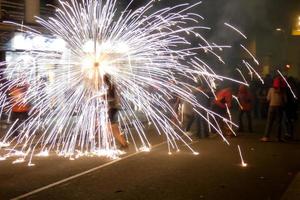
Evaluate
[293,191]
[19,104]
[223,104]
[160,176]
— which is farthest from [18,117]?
[293,191]

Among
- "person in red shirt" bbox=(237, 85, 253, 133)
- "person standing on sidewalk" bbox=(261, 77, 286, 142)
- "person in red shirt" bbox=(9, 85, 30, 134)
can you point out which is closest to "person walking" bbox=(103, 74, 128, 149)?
"person in red shirt" bbox=(9, 85, 30, 134)

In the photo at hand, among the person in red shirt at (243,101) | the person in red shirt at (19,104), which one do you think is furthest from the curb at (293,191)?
the person in red shirt at (19,104)

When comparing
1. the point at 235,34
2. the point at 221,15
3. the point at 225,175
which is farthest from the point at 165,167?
the point at 235,34

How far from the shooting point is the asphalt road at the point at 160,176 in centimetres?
827

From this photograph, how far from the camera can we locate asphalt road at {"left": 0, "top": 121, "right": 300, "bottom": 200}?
8.27 meters

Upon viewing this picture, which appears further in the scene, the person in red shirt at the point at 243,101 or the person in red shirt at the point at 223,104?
the person in red shirt at the point at 243,101

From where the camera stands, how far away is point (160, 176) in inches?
375

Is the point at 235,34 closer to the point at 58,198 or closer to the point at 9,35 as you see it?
the point at 9,35

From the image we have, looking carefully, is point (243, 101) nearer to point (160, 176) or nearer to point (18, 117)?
point (18, 117)

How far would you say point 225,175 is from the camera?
9695mm

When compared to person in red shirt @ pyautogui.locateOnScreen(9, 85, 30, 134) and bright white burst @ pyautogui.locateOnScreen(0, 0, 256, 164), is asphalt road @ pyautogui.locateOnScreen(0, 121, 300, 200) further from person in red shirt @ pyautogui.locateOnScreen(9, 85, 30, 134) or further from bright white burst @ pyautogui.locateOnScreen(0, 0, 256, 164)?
person in red shirt @ pyautogui.locateOnScreen(9, 85, 30, 134)

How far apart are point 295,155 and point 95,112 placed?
14.8ft

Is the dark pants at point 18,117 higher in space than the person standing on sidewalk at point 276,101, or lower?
lower

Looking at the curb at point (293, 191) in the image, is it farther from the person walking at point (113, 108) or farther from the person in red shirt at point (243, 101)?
the person in red shirt at point (243, 101)
